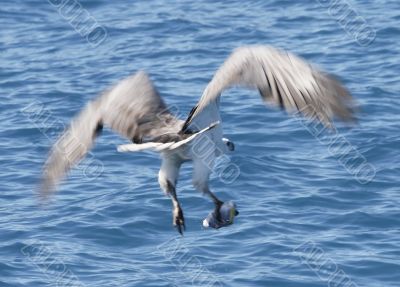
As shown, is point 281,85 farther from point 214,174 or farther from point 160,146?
point 214,174

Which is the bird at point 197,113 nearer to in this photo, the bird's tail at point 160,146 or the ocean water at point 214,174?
the bird's tail at point 160,146

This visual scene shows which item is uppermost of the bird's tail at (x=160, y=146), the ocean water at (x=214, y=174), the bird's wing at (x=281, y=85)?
the bird's wing at (x=281, y=85)

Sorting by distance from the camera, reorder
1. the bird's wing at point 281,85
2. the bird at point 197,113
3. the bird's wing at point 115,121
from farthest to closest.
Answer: the bird's wing at point 115,121 < the bird at point 197,113 < the bird's wing at point 281,85

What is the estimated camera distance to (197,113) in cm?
851

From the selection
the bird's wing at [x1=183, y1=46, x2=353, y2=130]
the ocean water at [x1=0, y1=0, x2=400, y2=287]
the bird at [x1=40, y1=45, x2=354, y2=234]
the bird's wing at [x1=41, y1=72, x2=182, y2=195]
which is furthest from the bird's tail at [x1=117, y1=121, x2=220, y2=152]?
the ocean water at [x1=0, y1=0, x2=400, y2=287]

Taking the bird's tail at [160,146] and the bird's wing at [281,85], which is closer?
the bird's wing at [281,85]

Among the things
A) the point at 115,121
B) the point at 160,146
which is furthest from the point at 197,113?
the point at 115,121

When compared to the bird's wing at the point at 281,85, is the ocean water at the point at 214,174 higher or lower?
lower

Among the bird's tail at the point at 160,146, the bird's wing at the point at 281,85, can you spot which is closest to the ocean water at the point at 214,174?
the bird's wing at the point at 281,85

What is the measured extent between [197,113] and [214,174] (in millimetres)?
5188

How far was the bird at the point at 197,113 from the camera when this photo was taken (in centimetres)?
798

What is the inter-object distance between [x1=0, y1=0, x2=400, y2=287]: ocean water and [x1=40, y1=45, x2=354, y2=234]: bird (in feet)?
1.61

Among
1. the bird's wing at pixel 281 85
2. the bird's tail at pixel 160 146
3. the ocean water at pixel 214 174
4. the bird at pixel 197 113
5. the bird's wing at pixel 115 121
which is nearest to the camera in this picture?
the bird's wing at pixel 281 85

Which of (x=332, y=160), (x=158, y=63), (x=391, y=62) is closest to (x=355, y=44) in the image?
(x=391, y=62)
